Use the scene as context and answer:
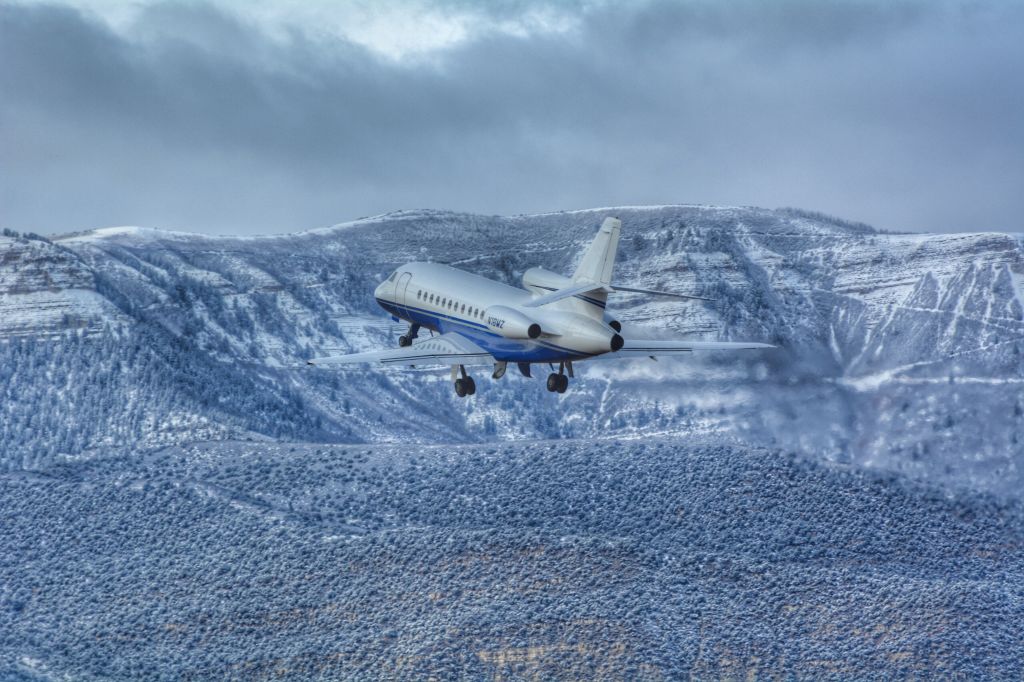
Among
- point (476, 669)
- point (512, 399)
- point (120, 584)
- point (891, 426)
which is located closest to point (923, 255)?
point (512, 399)

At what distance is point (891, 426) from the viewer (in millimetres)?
84375

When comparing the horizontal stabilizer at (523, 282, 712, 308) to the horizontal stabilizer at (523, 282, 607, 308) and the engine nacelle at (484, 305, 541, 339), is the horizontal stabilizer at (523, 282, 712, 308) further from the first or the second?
the engine nacelle at (484, 305, 541, 339)

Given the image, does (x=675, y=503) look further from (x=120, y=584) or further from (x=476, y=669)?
(x=120, y=584)

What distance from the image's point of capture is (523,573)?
94.9 metres

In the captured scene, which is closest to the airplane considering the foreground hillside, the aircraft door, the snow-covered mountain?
the aircraft door

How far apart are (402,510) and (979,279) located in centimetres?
3498

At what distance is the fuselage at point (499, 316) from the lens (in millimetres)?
74375

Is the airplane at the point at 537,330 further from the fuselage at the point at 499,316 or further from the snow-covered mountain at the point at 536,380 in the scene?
the snow-covered mountain at the point at 536,380

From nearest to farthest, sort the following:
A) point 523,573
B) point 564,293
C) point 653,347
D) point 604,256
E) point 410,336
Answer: point 564,293 < point 604,256 < point 653,347 < point 410,336 < point 523,573

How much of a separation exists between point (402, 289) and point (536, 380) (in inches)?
1243

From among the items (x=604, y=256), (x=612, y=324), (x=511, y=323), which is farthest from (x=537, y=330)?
(x=604, y=256)

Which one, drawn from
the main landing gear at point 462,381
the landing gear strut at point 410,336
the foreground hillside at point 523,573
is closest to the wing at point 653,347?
the main landing gear at point 462,381

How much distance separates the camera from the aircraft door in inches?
3371

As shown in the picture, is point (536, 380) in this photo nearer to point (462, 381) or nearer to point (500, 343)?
point (462, 381)
